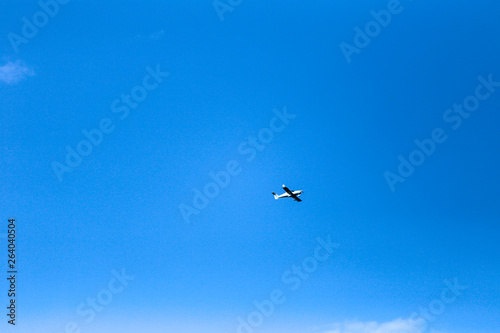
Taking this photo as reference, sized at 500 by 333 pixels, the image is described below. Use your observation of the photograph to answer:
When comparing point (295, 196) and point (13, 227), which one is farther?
point (295, 196)

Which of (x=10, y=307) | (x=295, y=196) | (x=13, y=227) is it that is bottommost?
(x=10, y=307)

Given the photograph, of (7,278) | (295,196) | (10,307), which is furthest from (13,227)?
(295,196)

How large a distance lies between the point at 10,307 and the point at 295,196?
236 ft

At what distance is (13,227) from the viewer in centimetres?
7506

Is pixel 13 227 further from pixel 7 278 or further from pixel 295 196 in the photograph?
pixel 295 196

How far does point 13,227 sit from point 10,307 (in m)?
13.6

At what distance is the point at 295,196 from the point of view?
120 meters

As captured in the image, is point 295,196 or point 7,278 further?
point 295,196

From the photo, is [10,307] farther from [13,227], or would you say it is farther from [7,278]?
[13,227]

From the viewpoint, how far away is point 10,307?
7438 centimetres

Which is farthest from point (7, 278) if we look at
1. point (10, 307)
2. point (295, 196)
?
point (295, 196)

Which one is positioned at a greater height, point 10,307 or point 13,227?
point 13,227

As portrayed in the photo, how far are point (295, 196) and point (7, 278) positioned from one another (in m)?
71.3

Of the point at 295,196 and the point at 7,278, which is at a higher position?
the point at 295,196
